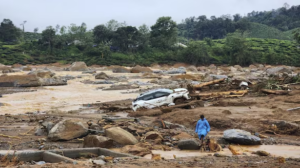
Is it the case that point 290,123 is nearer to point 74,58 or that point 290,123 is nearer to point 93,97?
point 93,97

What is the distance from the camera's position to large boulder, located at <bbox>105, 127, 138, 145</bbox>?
11039 mm

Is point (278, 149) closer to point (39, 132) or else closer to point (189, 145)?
point (189, 145)

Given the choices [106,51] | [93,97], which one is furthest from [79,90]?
[106,51]

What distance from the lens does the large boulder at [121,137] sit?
1104 centimetres

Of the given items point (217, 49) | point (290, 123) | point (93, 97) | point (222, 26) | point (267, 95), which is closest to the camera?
point (290, 123)

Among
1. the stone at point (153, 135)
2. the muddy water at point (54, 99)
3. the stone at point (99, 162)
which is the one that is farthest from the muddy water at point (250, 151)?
the muddy water at point (54, 99)

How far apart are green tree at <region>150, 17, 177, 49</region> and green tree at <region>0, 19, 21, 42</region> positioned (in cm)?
3844

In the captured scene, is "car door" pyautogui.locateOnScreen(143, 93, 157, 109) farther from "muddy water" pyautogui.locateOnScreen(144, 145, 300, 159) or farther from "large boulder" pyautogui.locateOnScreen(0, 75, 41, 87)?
"large boulder" pyautogui.locateOnScreen(0, 75, 41, 87)

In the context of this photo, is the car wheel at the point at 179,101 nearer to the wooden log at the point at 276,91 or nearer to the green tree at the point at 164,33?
the wooden log at the point at 276,91

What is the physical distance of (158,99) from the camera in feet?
62.7

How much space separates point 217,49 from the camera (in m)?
89.5

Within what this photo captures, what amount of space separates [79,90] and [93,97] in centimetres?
581

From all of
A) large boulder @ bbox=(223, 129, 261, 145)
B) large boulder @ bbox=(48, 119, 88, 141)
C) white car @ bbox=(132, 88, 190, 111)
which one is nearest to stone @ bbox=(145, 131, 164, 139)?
large boulder @ bbox=(48, 119, 88, 141)

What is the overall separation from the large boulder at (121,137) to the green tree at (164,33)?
79.5m
